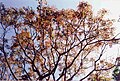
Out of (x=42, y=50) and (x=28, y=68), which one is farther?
(x=28, y=68)

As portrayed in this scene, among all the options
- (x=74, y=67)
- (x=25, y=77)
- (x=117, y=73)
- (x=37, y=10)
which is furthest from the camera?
(x=117, y=73)

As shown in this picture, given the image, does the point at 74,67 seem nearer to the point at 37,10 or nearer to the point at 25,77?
the point at 25,77

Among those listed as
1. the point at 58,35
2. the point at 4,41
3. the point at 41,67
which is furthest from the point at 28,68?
the point at 58,35

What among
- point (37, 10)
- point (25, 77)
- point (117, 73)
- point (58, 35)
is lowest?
point (117, 73)

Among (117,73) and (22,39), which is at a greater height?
(22,39)

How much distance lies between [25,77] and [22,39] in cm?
262

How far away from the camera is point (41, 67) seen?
61.0 ft

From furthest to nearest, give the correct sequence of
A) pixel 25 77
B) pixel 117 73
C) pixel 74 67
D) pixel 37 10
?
pixel 117 73 → pixel 74 67 → pixel 25 77 → pixel 37 10

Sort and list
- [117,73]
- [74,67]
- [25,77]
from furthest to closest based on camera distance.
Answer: [117,73] < [74,67] < [25,77]

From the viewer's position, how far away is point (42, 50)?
18.1 metres

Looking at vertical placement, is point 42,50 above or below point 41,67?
A: above

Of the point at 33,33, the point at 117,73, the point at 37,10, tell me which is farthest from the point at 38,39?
the point at 117,73

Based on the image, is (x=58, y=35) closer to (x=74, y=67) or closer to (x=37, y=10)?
(x=37, y=10)

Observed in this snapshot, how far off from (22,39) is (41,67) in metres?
2.42
